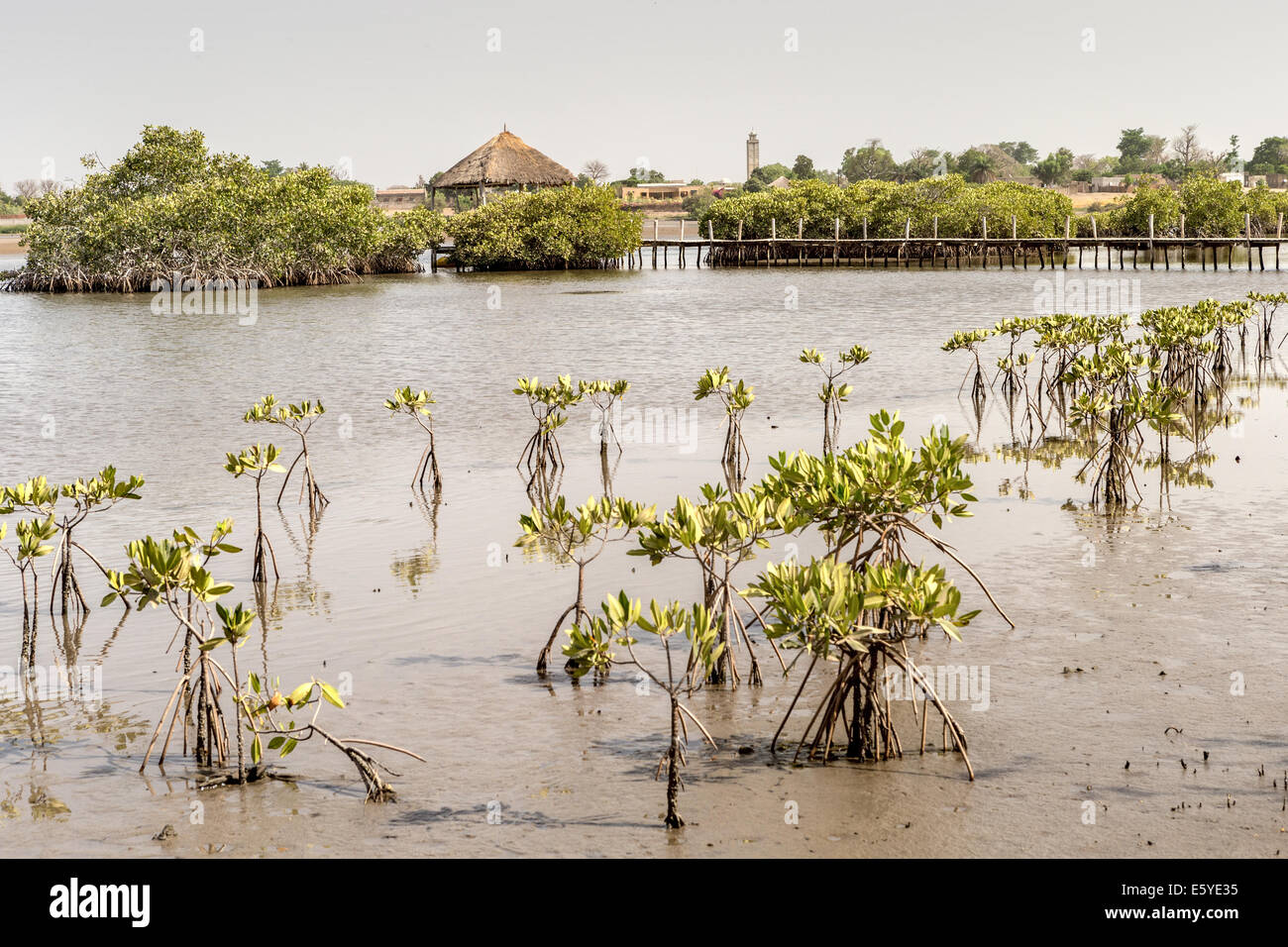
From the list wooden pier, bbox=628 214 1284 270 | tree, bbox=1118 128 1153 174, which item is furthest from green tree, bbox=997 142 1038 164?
wooden pier, bbox=628 214 1284 270

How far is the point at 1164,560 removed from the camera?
9.12 metres

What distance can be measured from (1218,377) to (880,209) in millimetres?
52879

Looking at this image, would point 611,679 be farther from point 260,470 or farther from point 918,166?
point 918,166

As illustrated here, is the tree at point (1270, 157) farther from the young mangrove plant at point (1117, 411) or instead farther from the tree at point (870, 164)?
the young mangrove plant at point (1117, 411)

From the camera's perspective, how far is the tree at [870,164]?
477ft

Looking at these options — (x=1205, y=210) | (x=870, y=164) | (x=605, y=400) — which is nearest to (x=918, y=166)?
(x=870, y=164)

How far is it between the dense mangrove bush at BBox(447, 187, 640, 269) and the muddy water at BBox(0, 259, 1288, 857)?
44.0m

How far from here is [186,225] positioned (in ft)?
157

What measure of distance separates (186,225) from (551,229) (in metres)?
18.1

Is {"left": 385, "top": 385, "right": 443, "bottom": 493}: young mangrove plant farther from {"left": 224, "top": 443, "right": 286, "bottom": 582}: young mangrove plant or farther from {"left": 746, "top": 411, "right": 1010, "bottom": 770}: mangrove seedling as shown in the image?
{"left": 746, "top": 411, "right": 1010, "bottom": 770}: mangrove seedling

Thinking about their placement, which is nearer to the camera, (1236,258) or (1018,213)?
(1236,258)

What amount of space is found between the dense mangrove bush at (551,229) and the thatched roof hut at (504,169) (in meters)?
8.26
